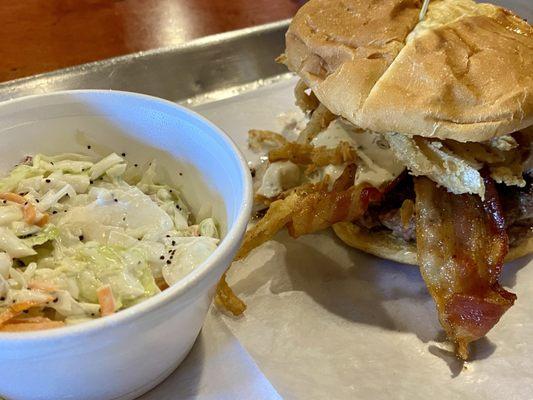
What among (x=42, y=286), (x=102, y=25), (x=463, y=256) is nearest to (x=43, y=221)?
(x=42, y=286)

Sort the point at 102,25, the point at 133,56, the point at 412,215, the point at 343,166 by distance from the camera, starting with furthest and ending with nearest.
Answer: the point at 102,25
the point at 133,56
the point at 343,166
the point at 412,215

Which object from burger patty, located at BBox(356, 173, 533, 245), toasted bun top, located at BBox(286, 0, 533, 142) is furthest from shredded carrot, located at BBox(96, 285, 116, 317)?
burger patty, located at BBox(356, 173, 533, 245)

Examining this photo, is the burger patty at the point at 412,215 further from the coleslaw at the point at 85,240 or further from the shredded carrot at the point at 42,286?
the shredded carrot at the point at 42,286

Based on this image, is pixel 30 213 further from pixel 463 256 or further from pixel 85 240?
pixel 463 256

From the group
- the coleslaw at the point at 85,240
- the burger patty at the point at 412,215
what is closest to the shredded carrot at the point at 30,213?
the coleslaw at the point at 85,240

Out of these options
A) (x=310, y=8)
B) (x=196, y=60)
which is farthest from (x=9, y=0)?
(x=310, y=8)

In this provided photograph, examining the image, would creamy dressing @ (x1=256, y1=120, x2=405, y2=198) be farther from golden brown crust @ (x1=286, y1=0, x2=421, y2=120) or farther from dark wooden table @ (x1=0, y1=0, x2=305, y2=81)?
dark wooden table @ (x1=0, y1=0, x2=305, y2=81)
